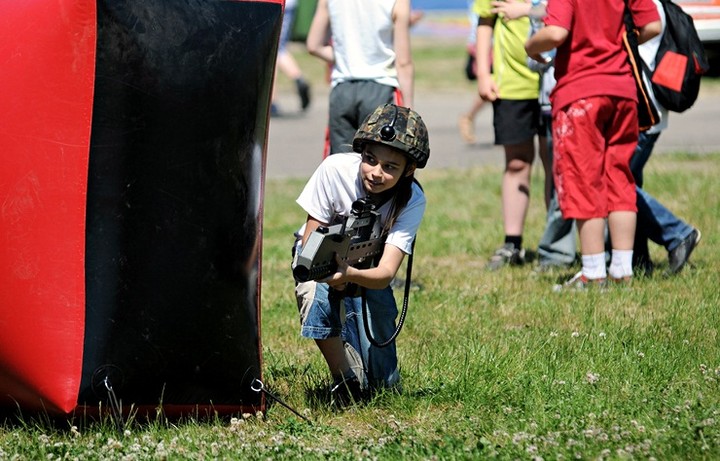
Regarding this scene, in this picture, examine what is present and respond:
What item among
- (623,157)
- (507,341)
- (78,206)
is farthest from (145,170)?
(623,157)

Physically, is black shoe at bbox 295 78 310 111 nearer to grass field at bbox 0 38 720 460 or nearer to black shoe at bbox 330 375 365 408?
grass field at bbox 0 38 720 460

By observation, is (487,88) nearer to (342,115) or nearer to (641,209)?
(342,115)

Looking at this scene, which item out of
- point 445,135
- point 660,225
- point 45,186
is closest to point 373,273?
point 45,186

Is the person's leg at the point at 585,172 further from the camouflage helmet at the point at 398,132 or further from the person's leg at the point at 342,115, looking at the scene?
the camouflage helmet at the point at 398,132

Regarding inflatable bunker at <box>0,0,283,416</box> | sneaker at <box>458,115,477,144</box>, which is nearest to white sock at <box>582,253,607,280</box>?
inflatable bunker at <box>0,0,283,416</box>

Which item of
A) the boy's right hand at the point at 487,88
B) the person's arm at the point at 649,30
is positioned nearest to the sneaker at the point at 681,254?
the person's arm at the point at 649,30

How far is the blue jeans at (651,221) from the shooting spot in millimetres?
6586

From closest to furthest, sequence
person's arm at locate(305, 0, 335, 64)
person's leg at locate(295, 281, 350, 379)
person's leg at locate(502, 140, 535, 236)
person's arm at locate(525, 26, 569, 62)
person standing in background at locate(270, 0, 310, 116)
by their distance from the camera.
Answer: person's leg at locate(295, 281, 350, 379), person's arm at locate(525, 26, 569, 62), person's arm at locate(305, 0, 335, 64), person's leg at locate(502, 140, 535, 236), person standing in background at locate(270, 0, 310, 116)

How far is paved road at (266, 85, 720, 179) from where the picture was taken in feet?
38.9

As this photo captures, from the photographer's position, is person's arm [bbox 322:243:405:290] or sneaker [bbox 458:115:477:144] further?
sneaker [bbox 458:115:477:144]

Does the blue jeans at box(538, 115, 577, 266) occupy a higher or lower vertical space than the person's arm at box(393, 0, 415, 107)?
lower

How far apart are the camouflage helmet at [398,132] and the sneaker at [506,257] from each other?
9.46 feet

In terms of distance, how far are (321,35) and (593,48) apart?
1.56 meters

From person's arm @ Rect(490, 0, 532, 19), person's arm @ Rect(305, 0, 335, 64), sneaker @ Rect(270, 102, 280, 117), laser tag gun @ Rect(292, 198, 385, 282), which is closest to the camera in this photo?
→ laser tag gun @ Rect(292, 198, 385, 282)
